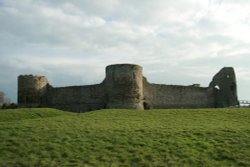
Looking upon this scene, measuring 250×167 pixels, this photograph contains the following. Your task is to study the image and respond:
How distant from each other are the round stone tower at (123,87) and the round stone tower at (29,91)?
7566 mm

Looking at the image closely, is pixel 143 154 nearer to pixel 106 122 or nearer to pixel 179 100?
pixel 106 122

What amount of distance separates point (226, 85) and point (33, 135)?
26.0 m

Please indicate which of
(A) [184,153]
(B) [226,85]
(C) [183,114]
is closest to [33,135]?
(A) [184,153]

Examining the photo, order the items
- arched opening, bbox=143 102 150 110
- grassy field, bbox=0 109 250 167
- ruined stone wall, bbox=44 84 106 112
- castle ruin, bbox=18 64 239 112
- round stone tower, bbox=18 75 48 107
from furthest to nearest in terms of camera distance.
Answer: round stone tower, bbox=18 75 48 107
ruined stone wall, bbox=44 84 106 112
arched opening, bbox=143 102 150 110
castle ruin, bbox=18 64 239 112
grassy field, bbox=0 109 250 167

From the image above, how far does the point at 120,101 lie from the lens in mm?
31125

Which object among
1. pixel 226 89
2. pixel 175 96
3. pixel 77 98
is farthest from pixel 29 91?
pixel 226 89

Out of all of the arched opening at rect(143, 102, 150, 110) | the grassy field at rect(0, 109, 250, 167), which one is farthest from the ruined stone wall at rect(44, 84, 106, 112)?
the grassy field at rect(0, 109, 250, 167)

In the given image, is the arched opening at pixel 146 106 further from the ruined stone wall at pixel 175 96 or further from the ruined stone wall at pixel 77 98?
the ruined stone wall at pixel 77 98

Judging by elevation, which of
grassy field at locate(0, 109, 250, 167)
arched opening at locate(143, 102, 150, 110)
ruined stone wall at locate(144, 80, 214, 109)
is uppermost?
ruined stone wall at locate(144, 80, 214, 109)

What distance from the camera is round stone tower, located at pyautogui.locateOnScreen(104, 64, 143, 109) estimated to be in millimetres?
31223

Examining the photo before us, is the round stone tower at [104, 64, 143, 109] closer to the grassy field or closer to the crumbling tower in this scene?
the grassy field

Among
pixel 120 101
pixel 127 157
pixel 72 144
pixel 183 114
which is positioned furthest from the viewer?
pixel 120 101

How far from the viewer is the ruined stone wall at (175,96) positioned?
1355 inches

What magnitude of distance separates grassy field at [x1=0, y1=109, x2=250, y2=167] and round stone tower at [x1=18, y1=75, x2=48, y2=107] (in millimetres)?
14696
